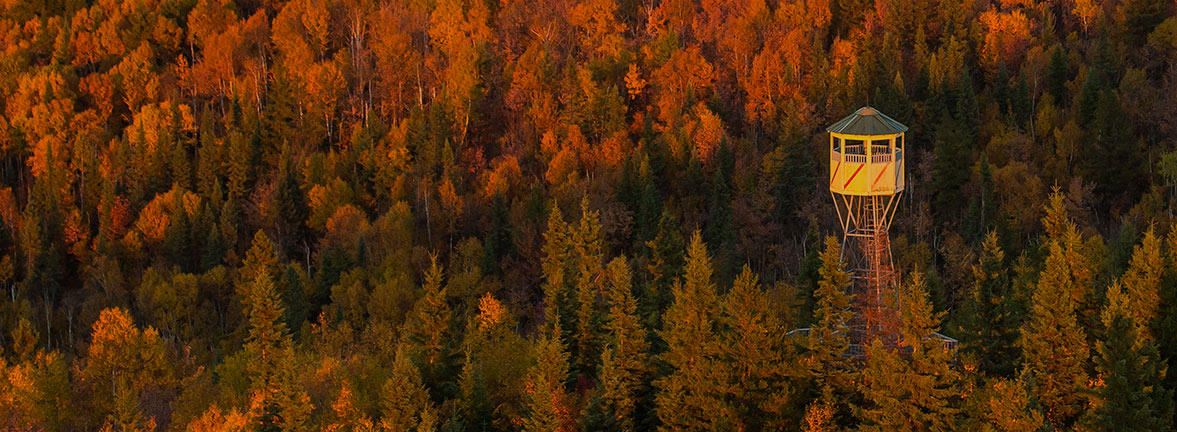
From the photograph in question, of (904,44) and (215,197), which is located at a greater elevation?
(904,44)

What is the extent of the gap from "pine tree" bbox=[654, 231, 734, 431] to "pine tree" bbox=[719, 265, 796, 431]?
2.12 ft

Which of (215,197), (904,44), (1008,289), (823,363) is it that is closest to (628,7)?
(904,44)

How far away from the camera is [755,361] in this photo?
5991cm

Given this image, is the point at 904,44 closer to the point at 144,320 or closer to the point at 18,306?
the point at 144,320

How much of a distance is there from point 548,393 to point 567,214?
192 feet

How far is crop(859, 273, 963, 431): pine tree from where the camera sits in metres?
53.5

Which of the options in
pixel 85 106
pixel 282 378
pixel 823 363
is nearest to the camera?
pixel 823 363

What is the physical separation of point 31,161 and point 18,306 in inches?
1136

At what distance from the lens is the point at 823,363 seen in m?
58.4

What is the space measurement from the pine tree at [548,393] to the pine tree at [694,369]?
4.19m

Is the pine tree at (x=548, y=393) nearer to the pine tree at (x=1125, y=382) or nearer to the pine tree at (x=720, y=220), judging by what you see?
the pine tree at (x=1125, y=382)

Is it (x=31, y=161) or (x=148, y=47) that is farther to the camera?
(x=148, y=47)

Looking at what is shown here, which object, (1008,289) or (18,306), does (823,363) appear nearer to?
(1008,289)

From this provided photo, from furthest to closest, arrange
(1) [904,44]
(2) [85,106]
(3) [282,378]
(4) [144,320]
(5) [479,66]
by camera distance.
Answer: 1. (2) [85,106]
2. (5) [479,66]
3. (1) [904,44]
4. (4) [144,320]
5. (3) [282,378]
